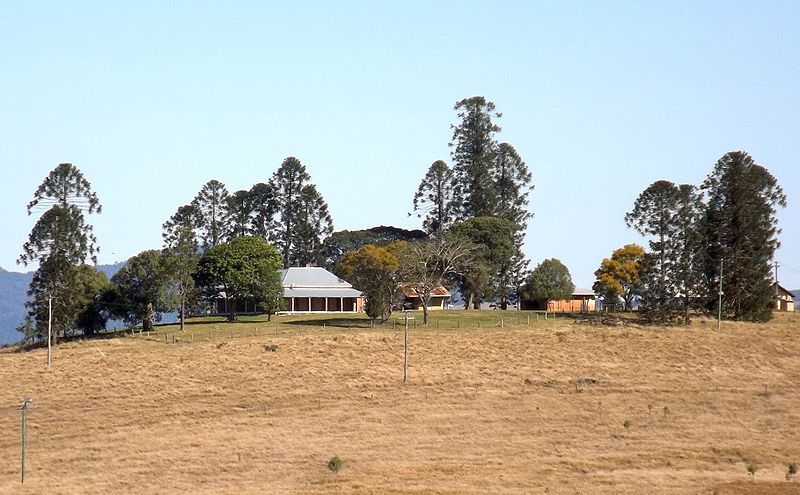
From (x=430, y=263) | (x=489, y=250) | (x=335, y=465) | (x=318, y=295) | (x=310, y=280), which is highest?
(x=489, y=250)

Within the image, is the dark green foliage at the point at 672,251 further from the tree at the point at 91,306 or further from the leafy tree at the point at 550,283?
the tree at the point at 91,306

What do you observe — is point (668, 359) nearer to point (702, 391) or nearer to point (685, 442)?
point (702, 391)

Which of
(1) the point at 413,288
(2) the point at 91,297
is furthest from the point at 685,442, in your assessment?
(2) the point at 91,297

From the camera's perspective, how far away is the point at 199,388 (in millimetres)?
75875

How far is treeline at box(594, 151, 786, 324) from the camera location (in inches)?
4365

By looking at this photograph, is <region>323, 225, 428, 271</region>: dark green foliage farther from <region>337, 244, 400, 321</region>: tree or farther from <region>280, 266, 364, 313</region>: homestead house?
<region>337, 244, 400, 321</region>: tree

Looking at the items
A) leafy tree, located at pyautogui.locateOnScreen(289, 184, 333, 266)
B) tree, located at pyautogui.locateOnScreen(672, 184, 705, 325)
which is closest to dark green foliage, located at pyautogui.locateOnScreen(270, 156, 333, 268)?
leafy tree, located at pyautogui.locateOnScreen(289, 184, 333, 266)

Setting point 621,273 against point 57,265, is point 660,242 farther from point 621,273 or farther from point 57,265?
point 57,265

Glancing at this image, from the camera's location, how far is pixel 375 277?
106m

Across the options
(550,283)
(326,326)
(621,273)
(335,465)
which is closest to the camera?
(335,465)

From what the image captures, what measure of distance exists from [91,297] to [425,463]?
6481 cm

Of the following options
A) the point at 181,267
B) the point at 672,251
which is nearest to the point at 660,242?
the point at 672,251

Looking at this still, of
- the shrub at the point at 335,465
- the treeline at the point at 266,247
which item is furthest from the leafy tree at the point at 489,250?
the shrub at the point at 335,465

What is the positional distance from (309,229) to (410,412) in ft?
279
